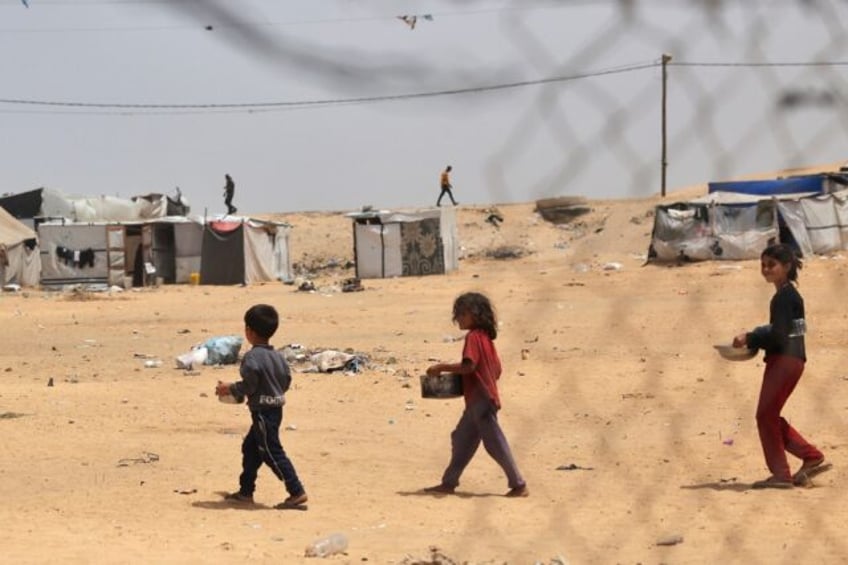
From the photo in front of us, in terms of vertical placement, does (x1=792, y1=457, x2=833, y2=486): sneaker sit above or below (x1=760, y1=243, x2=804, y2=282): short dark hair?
below

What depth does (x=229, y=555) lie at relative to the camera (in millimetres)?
5473

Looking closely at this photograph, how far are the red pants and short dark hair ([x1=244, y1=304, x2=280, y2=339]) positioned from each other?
2.50m

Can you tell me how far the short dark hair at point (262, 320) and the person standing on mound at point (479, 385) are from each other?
2.71ft

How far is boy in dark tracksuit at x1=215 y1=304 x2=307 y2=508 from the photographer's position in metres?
6.57

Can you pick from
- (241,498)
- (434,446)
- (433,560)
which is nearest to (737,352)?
(433,560)

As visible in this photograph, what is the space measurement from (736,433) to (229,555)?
4.50m

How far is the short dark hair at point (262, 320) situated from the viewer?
6.67m

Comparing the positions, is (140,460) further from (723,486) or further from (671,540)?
(671,540)

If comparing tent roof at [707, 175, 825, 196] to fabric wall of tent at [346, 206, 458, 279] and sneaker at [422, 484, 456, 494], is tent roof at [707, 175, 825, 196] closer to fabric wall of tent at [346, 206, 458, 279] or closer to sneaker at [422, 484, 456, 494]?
fabric wall of tent at [346, 206, 458, 279]

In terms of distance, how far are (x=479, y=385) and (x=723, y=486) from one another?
1.44 meters

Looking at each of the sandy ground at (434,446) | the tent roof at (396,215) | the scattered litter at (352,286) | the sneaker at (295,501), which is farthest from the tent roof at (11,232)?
the sneaker at (295,501)

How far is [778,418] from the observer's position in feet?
22.2

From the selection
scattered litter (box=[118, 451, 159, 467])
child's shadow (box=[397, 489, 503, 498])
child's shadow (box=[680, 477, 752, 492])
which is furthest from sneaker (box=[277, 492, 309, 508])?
child's shadow (box=[680, 477, 752, 492])

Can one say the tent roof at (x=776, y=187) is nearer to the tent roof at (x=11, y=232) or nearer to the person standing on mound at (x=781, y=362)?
the tent roof at (x=11, y=232)
